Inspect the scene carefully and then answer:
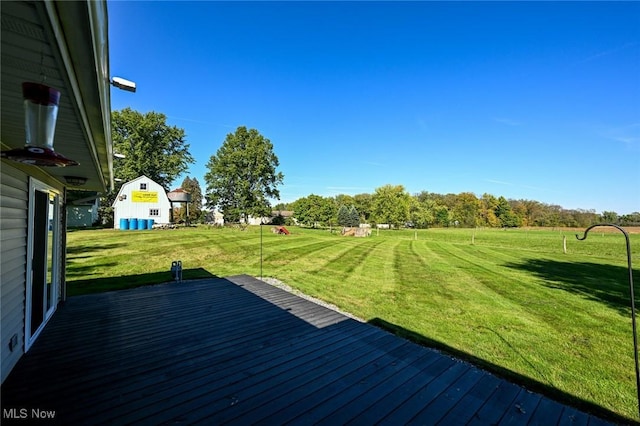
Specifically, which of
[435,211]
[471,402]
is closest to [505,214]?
[435,211]

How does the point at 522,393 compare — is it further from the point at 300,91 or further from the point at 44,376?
the point at 300,91

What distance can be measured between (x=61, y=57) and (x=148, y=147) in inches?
1334

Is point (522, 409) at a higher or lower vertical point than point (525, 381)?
higher

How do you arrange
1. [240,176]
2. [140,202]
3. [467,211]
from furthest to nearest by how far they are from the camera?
[467,211] < [240,176] < [140,202]

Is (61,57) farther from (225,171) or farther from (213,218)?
(213,218)

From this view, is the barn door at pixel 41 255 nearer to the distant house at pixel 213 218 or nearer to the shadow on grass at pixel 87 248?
the shadow on grass at pixel 87 248

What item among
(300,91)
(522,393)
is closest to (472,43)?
(300,91)

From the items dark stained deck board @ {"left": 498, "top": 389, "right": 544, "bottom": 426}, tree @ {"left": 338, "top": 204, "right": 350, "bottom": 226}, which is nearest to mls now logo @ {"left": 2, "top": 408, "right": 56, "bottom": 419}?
dark stained deck board @ {"left": 498, "top": 389, "right": 544, "bottom": 426}

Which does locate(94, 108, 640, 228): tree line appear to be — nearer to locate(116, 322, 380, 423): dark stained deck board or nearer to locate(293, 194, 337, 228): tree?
locate(293, 194, 337, 228): tree

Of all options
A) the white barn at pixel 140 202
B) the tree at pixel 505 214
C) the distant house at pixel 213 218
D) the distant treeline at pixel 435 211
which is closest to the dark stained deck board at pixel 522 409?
the white barn at pixel 140 202

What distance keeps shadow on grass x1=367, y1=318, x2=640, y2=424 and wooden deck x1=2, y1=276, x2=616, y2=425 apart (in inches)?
10.6

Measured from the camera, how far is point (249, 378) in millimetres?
2799

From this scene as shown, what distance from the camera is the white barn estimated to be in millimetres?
23891

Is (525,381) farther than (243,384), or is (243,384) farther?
(525,381)
